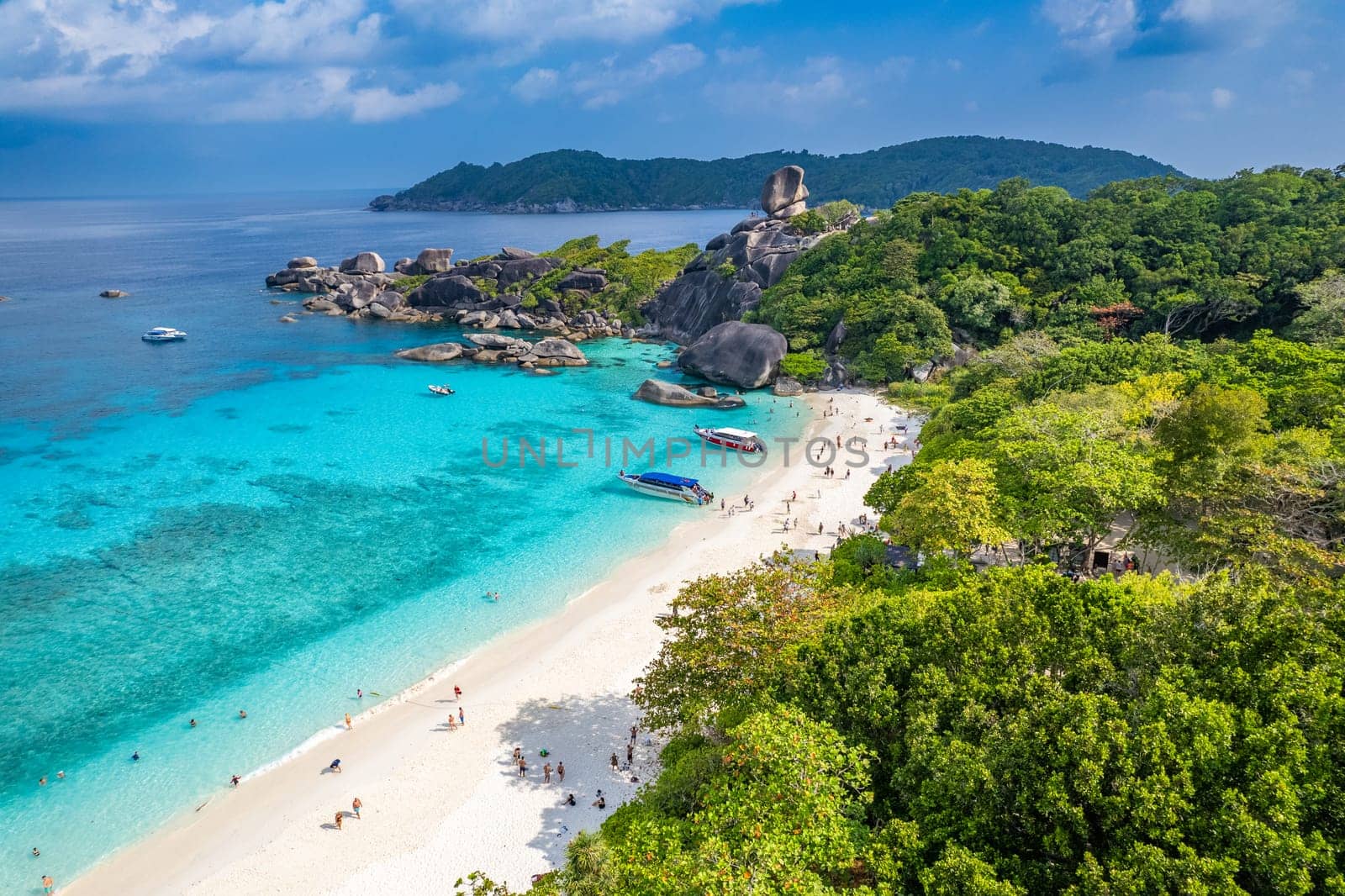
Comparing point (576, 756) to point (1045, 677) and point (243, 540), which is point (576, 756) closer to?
point (1045, 677)

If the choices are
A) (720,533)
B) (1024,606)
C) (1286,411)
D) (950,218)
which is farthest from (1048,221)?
(1024,606)

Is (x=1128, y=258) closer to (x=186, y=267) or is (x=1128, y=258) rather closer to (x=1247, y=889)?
(x=1247, y=889)

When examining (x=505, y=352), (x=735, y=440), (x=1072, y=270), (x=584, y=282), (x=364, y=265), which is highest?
(x=1072, y=270)

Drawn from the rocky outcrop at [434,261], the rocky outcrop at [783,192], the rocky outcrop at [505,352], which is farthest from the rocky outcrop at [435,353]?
the rocky outcrop at [783,192]

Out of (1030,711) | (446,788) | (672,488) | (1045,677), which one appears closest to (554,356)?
(672,488)

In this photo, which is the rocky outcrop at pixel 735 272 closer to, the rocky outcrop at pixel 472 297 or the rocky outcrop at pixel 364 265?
the rocky outcrop at pixel 472 297

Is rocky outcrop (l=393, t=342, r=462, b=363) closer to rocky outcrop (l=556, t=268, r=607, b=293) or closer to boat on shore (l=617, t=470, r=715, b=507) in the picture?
rocky outcrop (l=556, t=268, r=607, b=293)
